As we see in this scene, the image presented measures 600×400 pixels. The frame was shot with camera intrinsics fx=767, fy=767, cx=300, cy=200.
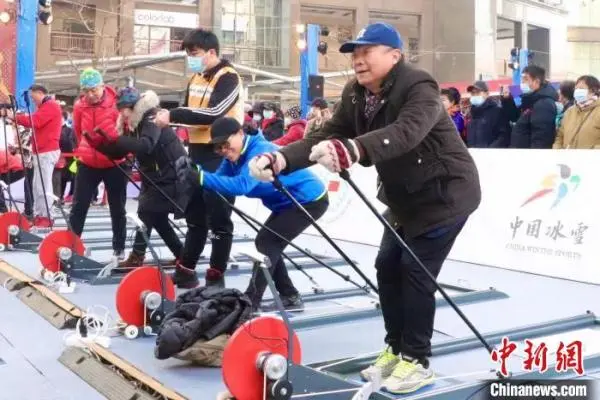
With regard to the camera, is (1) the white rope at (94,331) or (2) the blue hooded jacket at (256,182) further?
(2) the blue hooded jacket at (256,182)

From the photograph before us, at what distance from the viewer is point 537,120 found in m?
8.84

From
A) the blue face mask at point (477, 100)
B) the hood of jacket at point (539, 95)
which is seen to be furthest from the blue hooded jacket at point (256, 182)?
the blue face mask at point (477, 100)

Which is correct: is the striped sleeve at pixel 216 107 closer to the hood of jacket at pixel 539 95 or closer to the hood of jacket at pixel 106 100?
the hood of jacket at pixel 106 100

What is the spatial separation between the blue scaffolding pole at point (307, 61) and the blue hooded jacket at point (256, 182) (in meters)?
9.96

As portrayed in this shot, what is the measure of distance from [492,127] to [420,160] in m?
6.50

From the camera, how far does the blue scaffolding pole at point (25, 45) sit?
10.3 metres

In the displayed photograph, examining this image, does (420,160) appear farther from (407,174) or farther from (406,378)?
(406,378)

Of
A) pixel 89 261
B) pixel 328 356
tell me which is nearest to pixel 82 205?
pixel 89 261

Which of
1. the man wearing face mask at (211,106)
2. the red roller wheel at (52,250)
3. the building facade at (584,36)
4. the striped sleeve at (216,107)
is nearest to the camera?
the striped sleeve at (216,107)

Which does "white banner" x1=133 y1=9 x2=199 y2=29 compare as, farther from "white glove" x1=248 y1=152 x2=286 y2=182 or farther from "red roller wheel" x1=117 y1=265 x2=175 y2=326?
"white glove" x1=248 y1=152 x2=286 y2=182

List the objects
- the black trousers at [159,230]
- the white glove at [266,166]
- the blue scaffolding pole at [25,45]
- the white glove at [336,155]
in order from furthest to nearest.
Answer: the blue scaffolding pole at [25,45] → the black trousers at [159,230] → the white glove at [266,166] → the white glove at [336,155]

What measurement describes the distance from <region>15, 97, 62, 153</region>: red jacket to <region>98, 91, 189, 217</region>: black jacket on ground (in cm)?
353

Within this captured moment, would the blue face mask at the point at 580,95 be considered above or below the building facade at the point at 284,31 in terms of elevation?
below

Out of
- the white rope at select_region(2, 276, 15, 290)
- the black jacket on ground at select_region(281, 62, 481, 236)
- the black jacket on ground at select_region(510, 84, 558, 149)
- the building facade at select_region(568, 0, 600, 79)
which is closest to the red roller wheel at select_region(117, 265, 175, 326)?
the black jacket on ground at select_region(281, 62, 481, 236)
